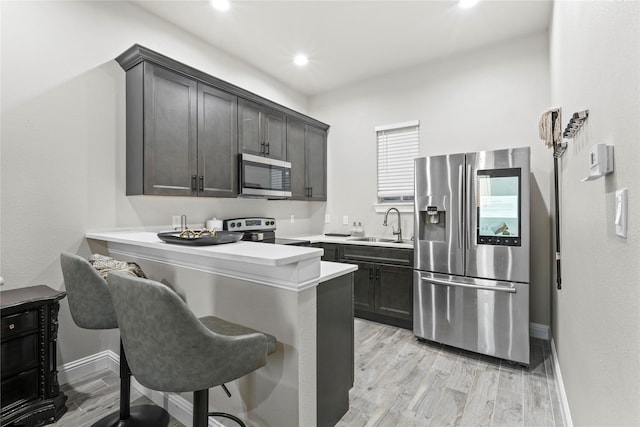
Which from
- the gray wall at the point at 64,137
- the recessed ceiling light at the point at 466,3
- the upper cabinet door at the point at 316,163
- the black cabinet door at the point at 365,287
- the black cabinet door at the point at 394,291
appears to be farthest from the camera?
the upper cabinet door at the point at 316,163

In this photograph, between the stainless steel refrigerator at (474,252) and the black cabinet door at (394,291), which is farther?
the black cabinet door at (394,291)

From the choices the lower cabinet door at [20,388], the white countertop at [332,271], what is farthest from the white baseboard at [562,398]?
the lower cabinet door at [20,388]

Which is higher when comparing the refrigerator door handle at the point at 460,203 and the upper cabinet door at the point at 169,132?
the upper cabinet door at the point at 169,132

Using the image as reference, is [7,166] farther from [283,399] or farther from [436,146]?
[436,146]

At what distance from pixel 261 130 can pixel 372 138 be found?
1.59 metres

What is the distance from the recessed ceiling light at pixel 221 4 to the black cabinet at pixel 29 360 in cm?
266

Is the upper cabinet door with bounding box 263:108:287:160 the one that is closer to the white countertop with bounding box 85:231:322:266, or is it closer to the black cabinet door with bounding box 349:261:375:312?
the black cabinet door with bounding box 349:261:375:312

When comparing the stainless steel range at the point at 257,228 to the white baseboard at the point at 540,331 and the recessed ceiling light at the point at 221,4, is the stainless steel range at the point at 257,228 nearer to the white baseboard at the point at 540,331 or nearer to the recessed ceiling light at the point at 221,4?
the recessed ceiling light at the point at 221,4

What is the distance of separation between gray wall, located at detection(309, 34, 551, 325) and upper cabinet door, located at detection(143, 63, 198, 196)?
7.53 ft

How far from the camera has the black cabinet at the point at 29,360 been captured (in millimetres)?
1798

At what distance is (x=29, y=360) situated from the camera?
6.19 feet

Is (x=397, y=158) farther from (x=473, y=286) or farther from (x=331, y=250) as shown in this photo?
(x=473, y=286)

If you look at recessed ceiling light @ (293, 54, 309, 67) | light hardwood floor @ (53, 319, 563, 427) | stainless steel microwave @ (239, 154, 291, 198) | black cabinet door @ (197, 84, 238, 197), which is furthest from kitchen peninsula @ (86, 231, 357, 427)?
recessed ceiling light @ (293, 54, 309, 67)

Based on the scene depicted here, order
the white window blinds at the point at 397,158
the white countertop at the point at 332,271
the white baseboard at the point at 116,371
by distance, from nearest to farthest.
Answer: the white countertop at the point at 332,271, the white baseboard at the point at 116,371, the white window blinds at the point at 397,158
